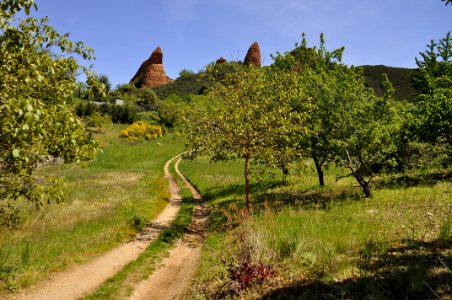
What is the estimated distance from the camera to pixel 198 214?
2081cm

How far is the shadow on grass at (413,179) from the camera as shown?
1964 cm

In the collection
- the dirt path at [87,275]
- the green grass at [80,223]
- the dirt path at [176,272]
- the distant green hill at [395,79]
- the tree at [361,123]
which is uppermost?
the distant green hill at [395,79]

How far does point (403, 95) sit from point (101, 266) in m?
83.7

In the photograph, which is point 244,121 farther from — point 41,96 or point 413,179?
point 413,179

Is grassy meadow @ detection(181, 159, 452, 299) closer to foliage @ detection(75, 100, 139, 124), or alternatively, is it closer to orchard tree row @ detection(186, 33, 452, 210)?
orchard tree row @ detection(186, 33, 452, 210)

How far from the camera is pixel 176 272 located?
39.8 ft

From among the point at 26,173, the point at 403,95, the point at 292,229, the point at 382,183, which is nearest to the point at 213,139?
the point at 292,229

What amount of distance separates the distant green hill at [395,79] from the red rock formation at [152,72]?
321 ft

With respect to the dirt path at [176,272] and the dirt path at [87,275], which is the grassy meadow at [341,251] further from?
the dirt path at [87,275]

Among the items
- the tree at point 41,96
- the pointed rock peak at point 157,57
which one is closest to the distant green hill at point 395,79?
the tree at point 41,96

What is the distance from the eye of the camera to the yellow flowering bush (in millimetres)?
64688

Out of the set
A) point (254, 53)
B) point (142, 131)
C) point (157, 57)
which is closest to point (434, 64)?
point (142, 131)

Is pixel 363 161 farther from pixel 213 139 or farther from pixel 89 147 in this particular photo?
pixel 89 147

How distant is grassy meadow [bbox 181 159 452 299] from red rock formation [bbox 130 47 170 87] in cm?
15213
